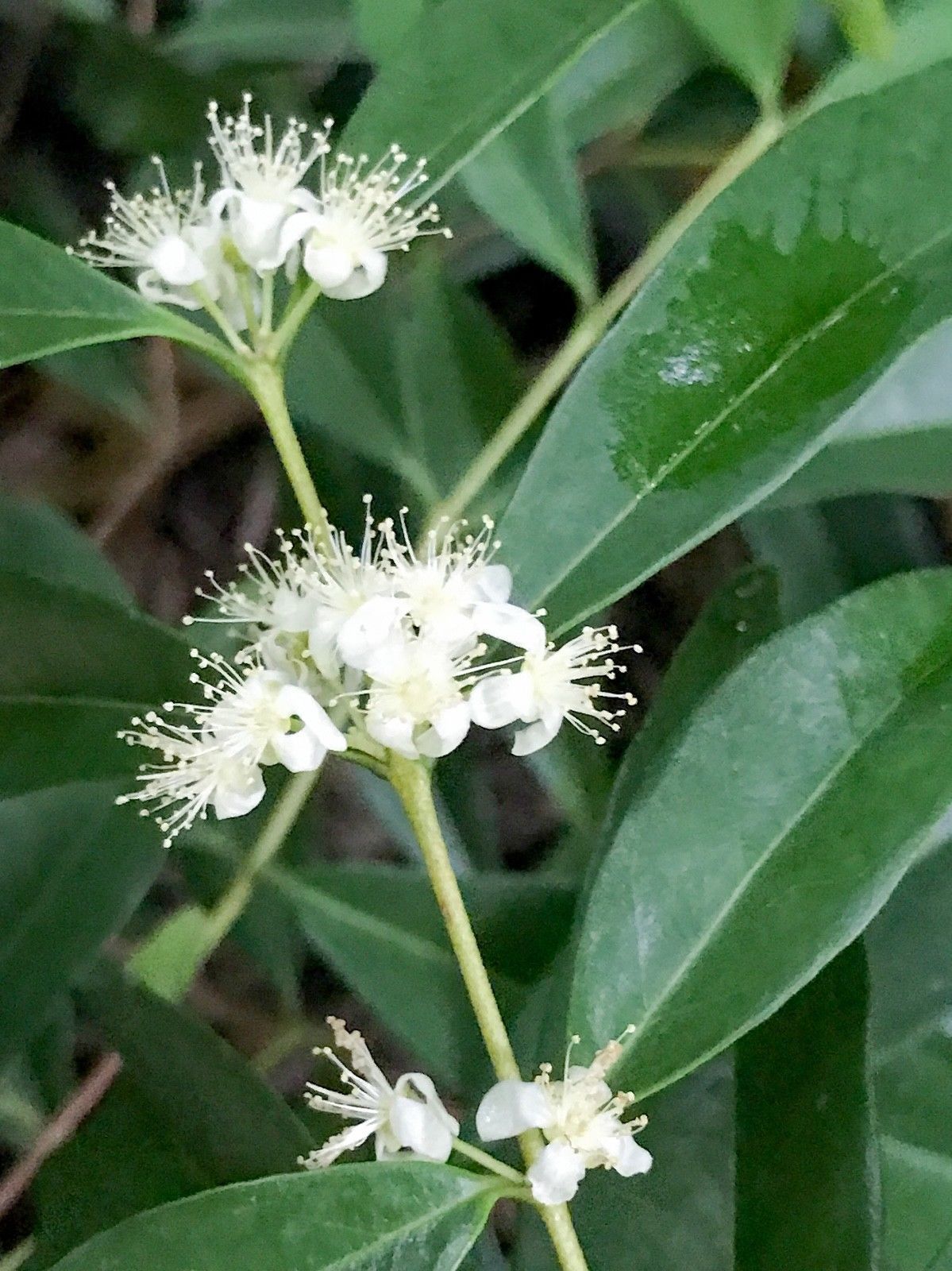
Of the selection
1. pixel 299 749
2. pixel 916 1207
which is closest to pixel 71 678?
pixel 299 749

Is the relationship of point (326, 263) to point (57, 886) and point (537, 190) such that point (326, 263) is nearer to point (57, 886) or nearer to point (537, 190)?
point (537, 190)

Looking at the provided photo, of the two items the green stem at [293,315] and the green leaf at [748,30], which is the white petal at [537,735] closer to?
the green stem at [293,315]

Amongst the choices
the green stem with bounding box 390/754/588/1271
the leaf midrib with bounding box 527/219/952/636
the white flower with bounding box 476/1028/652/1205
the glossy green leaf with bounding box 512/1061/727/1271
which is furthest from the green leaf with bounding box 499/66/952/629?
the glossy green leaf with bounding box 512/1061/727/1271

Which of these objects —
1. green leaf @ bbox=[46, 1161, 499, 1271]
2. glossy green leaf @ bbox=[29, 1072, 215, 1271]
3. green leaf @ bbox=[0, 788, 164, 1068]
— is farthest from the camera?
green leaf @ bbox=[0, 788, 164, 1068]

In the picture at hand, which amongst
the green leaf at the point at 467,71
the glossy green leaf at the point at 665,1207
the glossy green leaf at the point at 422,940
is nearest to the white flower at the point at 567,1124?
the glossy green leaf at the point at 665,1207

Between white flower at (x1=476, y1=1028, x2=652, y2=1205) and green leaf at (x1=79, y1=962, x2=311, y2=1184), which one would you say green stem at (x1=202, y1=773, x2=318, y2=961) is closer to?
green leaf at (x1=79, y1=962, x2=311, y2=1184)

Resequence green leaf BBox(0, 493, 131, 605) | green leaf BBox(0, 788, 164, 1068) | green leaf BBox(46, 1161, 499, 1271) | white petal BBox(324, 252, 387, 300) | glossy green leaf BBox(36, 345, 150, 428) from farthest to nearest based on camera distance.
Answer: glossy green leaf BBox(36, 345, 150, 428) → green leaf BBox(0, 493, 131, 605) → green leaf BBox(0, 788, 164, 1068) → white petal BBox(324, 252, 387, 300) → green leaf BBox(46, 1161, 499, 1271)
